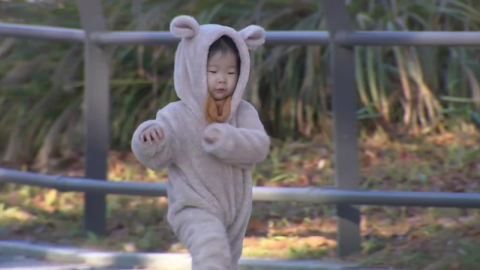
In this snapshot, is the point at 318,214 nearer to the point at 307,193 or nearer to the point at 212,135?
the point at 307,193

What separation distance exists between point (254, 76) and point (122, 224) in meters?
1.55

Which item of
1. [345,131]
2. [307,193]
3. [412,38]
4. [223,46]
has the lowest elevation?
[307,193]

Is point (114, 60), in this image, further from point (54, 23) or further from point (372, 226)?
point (372, 226)

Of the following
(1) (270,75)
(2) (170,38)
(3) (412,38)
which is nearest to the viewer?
(3) (412,38)

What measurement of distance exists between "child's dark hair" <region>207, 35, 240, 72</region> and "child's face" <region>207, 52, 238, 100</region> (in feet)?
0.04

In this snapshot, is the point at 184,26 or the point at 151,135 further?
the point at 184,26

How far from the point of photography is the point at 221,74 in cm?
360

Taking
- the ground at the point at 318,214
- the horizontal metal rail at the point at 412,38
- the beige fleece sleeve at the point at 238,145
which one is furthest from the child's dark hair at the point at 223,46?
the ground at the point at 318,214

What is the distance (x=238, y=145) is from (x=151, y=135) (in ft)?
1.07

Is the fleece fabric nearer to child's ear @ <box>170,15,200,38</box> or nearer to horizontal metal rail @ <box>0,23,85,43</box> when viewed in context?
child's ear @ <box>170,15,200,38</box>

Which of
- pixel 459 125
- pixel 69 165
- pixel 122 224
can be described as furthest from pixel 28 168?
pixel 459 125

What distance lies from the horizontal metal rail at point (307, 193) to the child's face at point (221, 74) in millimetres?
1204

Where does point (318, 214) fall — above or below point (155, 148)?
below

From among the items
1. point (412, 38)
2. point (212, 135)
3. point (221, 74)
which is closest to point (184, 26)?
point (221, 74)
